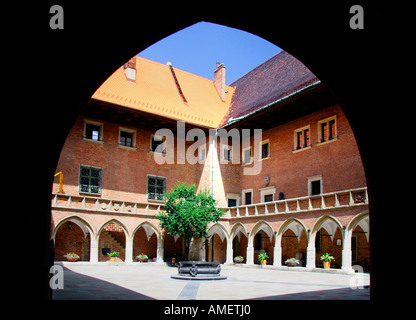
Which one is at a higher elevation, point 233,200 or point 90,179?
point 90,179

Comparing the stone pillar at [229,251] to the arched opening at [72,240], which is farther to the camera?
the stone pillar at [229,251]

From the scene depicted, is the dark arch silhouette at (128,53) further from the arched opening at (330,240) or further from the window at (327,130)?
the window at (327,130)

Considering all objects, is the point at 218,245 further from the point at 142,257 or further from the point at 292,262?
the point at 292,262

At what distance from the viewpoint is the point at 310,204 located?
21.9m

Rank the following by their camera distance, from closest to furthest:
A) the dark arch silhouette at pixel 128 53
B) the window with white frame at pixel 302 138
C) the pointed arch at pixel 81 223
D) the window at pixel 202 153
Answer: the dark arch silhouette at pixel 128 53 < the pointed arch at pixel 81 223 < the window with white frame at pixel 302 138 < the window at pixel 202 153

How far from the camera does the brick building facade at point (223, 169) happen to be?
22.5 meters

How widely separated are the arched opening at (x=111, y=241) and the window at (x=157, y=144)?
17.8 ft

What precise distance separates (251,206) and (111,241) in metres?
8.44

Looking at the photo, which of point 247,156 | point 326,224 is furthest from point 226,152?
point 326,224

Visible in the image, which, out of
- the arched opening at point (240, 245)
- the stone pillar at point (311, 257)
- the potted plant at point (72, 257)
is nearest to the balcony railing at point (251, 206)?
the stone pillar at point (311, 257)
